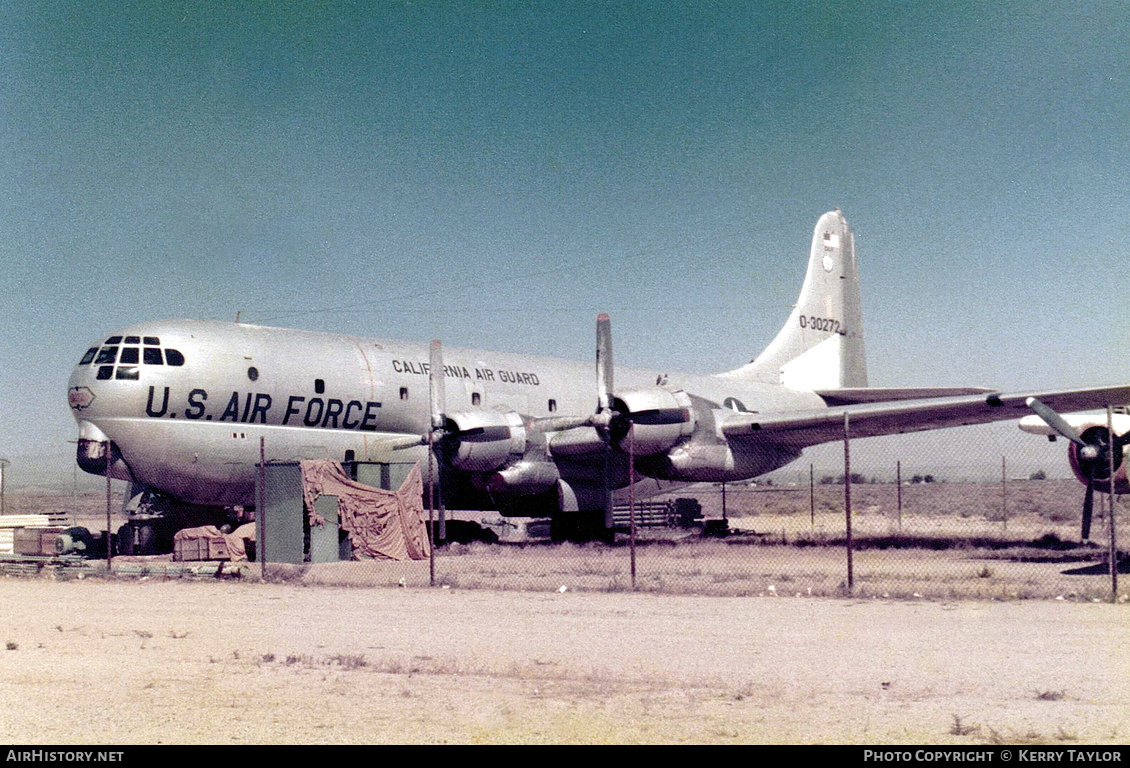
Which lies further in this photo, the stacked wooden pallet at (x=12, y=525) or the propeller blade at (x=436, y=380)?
the stacked wooden pallet at (x=12, y=525)

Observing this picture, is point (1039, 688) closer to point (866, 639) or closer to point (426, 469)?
point (866, 639)

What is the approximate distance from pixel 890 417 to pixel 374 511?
991 centimetres

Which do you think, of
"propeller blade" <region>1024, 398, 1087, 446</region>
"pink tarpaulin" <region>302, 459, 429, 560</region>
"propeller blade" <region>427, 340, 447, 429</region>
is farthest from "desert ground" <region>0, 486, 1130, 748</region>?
"propeller blade" <region>427, 340, 447, 429</region>

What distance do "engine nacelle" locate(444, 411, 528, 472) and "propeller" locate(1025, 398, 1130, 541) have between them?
9250 millimetres

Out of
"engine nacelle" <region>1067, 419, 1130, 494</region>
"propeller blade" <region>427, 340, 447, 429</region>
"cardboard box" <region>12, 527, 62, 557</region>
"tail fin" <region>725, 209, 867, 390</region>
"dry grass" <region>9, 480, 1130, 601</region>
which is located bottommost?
"dry grass" <region>9, 480, 1130, 601</region>

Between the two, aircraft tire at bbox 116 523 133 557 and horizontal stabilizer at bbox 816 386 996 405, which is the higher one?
horizontal stabilizer at bbox 816 386 996 405

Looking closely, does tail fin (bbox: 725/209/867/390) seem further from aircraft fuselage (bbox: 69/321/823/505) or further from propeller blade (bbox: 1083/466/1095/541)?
propeller blade (bbox: 1083/466/1095/541)

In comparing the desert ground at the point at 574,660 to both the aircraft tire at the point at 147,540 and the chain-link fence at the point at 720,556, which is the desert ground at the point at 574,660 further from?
the aircraft tire at the point at 147,540

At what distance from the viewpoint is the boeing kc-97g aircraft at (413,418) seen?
1797cm

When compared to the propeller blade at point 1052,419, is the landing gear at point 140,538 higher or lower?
lower

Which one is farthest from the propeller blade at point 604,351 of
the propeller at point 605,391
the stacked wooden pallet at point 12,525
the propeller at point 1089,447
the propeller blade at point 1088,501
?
the stacked wooden pallet at point 12,525

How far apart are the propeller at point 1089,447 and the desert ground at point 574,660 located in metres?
2.09

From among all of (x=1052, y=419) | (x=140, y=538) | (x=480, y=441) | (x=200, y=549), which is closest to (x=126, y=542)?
(x=140, y=538)

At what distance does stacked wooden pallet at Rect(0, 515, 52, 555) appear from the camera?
67.8 feet
